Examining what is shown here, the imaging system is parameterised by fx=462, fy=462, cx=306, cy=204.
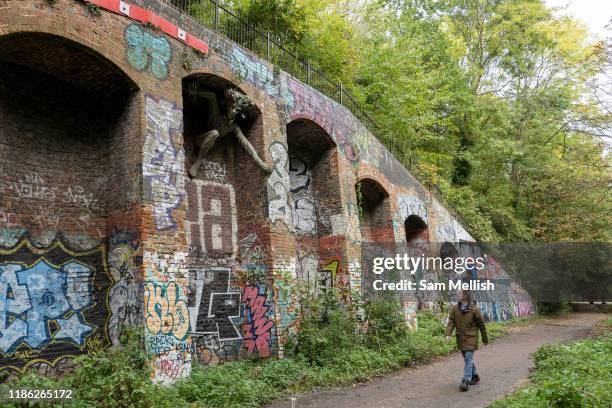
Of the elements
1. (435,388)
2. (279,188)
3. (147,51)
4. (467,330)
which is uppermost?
(147,51)

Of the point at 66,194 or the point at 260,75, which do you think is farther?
the point at 260,75

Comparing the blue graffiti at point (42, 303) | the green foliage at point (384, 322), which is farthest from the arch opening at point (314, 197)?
the blue graffiti at point (42, 303)

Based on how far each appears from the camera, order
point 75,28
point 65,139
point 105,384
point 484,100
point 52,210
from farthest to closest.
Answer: point 484,100 < point 65,139 < point 52,210 < point 75,28 < point 105,384

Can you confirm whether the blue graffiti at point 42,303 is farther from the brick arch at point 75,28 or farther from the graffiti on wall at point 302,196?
the graffiti on wall at point 302,196

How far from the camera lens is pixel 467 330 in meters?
7.77

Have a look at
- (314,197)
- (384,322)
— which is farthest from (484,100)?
(384,322)

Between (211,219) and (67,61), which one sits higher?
(67,61)

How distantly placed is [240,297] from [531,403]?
5.57 meters

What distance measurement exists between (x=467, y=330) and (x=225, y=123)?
604 centimetres

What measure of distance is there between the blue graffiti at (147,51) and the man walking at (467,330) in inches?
257

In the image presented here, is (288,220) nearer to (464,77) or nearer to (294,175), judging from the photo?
(294,175)

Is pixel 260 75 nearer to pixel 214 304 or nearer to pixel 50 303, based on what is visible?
pixel 214 304

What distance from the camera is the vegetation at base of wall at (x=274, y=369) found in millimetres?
5457

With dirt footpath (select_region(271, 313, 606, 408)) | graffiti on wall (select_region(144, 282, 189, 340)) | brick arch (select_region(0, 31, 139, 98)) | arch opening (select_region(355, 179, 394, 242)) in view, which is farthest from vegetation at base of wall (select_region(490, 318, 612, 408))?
brick arch (select_region(0, 31, 139, 98))
